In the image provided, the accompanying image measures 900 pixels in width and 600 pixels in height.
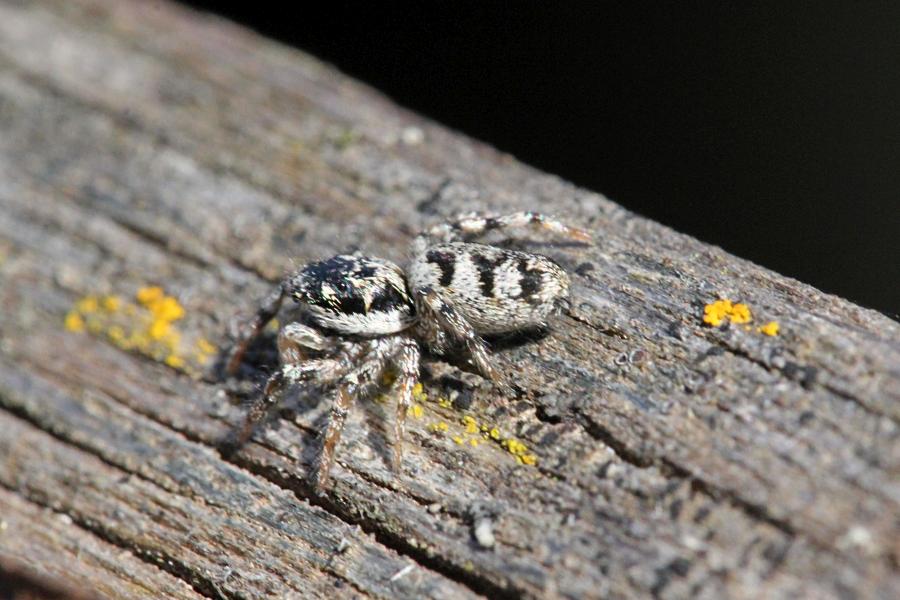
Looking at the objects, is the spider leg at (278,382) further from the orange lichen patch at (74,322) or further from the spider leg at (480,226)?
the orange lichen patch at (74,322)

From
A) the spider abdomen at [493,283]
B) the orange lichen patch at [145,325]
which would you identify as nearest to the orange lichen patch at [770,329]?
the spider abdomen at [493,283]

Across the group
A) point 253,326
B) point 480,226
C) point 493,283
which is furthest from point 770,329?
point 253,326

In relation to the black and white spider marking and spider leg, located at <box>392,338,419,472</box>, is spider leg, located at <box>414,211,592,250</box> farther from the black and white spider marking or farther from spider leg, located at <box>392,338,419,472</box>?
spider leg, located at <box>392,338,419,472</box>

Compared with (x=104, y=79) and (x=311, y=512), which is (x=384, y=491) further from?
(x=104, y=79)

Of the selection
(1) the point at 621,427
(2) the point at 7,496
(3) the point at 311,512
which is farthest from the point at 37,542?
(1) the point at 621,427

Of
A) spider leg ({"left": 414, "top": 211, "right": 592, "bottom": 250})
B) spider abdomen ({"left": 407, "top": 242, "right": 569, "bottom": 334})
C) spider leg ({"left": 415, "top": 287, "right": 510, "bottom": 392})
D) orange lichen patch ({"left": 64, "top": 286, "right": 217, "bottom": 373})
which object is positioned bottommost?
orange lichen patch ({"left": 64, "top": 286, "right": 217, "bottom": 373})

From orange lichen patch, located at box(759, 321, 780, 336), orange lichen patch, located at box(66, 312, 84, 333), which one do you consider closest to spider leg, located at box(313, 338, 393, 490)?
orange lichen patch, located at box(66, 312, 84, 333)
